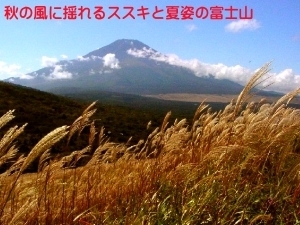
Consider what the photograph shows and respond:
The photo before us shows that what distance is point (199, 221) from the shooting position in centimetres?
338

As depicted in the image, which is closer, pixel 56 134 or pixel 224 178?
pixel 56 134

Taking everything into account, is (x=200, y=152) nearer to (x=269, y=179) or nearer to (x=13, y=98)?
(x=269, y=179)

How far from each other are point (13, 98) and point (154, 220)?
45.7 m

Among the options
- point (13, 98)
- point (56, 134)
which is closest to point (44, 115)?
point (13, 98)

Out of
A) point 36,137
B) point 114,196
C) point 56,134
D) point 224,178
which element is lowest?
point 36,137

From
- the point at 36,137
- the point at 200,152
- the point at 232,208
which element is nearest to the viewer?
the point at 232,208

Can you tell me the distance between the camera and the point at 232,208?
333 centimetres

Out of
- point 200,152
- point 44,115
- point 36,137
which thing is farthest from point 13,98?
point 200,152

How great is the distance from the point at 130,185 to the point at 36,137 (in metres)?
22.0

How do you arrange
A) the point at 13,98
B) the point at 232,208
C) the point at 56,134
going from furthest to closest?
the point at 13,98
the point at 232,208
the point at 56,134

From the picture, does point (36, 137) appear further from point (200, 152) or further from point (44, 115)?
point (200, 152)

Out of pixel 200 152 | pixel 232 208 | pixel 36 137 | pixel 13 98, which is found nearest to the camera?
pixel 232 208

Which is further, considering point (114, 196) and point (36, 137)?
point (36, 137)

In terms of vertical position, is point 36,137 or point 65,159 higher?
point 65,159
